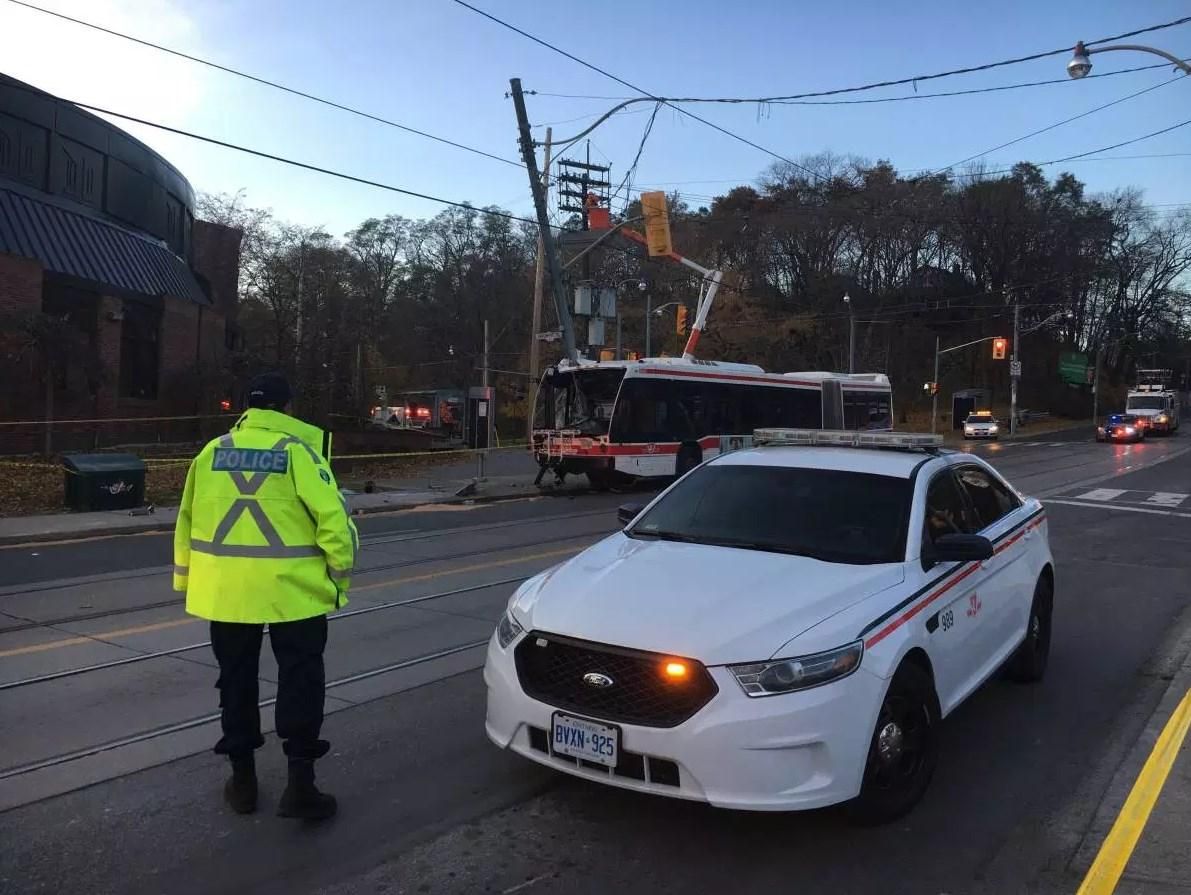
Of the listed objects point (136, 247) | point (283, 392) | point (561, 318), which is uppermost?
point (136, 247)

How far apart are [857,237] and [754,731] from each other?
236 ft

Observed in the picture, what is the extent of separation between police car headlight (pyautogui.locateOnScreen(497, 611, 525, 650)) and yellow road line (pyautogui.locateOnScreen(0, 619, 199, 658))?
423 centimetres

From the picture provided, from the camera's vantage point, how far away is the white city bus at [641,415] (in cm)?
2106

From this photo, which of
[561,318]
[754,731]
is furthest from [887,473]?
[561,318]

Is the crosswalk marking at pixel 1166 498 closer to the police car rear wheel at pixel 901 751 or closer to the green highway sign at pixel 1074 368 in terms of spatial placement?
the police car rear wheel at pixel 901 751

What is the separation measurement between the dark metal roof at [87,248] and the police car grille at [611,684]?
80.2 feet

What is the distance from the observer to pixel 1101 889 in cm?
347

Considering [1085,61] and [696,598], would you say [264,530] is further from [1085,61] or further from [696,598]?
[1085,61]

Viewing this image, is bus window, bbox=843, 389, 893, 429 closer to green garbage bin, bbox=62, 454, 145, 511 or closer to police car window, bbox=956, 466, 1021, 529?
green garbage bin, bbox=62, 454, 145, 511

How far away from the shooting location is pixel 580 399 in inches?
856

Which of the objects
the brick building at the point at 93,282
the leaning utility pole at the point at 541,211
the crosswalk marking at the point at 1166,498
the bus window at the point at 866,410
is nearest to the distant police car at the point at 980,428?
the bus window at the point at 866,410

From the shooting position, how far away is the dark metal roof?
80.2ft

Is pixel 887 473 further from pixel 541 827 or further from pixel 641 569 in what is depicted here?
pixel 541 827

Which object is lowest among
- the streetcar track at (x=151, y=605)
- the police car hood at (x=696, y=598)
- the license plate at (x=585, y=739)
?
the streetcar track at (x=151, y=605)
